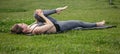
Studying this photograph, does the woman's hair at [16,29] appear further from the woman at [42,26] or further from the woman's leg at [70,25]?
the woman's leg at [70,25]

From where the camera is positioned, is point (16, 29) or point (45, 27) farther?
point (16, 29)

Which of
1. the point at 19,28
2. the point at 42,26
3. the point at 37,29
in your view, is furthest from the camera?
the point at 19,28

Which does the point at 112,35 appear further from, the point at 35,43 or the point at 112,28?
the point at 35,43

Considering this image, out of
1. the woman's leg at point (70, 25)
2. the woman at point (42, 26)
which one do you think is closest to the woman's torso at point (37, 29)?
the woman at point (42, 26)

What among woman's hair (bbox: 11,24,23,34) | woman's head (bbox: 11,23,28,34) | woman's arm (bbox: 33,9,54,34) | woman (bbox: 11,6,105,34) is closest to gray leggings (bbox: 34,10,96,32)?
woman (bbox: 11,6,105,34)

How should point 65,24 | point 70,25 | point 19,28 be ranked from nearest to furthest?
1. point 19,28
2. point 65,24
3. point 70,25

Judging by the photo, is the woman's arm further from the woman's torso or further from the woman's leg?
the woman's leg

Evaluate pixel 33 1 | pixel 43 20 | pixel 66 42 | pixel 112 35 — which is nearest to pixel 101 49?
pixel 66 42

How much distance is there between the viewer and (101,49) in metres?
9.20

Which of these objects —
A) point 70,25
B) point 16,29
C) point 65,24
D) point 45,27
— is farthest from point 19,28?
point 70,25

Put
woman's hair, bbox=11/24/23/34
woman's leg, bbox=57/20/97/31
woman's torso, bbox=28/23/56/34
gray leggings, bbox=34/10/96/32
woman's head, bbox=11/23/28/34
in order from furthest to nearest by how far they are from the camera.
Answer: woman's leg, bbox=57/20/97/31
gray leggings, bbox=34/10/96/32
woman's hair, bbox=11/24/23/34
woman's head, bbox=11/23/28/34
woman's torso, bbox=28/23/56/34

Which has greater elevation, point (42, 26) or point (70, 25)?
point (42, 26)

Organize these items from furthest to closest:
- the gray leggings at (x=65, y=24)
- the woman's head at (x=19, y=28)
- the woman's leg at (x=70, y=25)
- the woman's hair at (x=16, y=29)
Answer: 1. the woman's leg at (x=70, y=25)
2. the gray leggings at (x=65, y=24)
3. the woman's hair at (x=16, y=29)
4. the woman's head at (x=19, y=28)

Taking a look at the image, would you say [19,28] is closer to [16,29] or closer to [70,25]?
[16,29]
